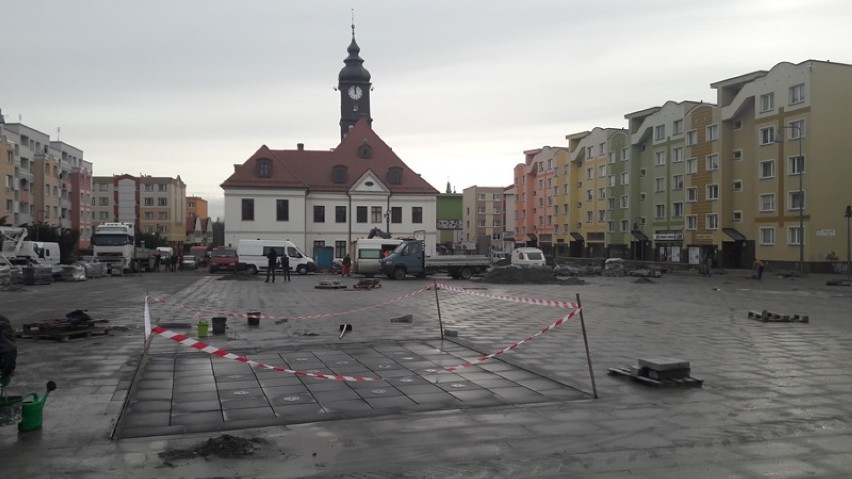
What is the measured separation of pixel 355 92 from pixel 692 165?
1502 inches

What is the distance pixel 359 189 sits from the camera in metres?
65.4

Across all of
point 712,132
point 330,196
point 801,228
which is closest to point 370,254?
point 330,196

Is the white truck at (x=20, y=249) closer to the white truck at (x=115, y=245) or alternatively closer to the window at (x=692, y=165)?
the white truck at (x=115, y=245)

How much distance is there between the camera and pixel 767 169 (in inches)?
1993

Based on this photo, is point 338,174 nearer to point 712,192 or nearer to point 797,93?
point 712,192

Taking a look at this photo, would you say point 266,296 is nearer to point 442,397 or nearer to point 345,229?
point 442,397

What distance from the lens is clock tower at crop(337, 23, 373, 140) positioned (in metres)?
76.8

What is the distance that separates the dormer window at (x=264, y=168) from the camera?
63600mm

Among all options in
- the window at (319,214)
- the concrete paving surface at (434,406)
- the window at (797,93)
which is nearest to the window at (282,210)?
the window at (319,214)

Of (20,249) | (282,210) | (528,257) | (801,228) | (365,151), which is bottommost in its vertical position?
(528,257)

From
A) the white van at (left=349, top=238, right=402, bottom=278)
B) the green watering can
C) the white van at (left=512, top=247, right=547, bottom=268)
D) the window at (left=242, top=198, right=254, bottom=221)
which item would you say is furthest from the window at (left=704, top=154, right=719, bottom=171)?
the green watering can

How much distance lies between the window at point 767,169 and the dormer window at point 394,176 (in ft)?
107

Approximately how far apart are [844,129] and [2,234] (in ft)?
182

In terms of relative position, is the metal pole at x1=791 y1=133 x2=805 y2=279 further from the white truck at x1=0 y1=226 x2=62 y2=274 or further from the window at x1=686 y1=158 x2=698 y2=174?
the white truck at x1=0 y1=226 x2=62 y2=274
